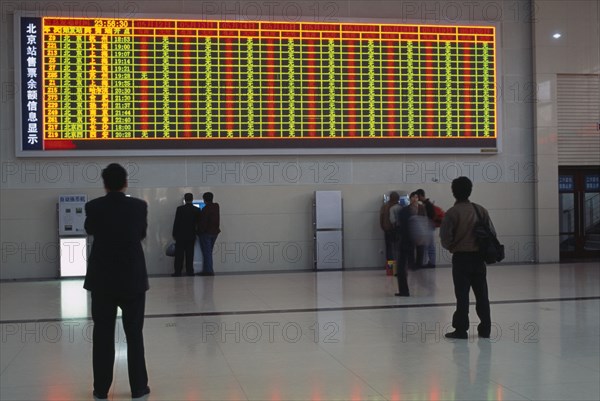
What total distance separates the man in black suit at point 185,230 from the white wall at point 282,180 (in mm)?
519

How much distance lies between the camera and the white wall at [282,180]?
1345 centimetres

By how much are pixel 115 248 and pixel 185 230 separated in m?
8.27

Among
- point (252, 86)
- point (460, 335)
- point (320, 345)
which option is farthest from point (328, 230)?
point (320, 345)

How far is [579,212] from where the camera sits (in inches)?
614

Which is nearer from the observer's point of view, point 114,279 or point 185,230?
point 114,279

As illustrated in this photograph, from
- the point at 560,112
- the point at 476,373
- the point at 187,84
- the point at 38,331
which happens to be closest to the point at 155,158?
the point at 187,84

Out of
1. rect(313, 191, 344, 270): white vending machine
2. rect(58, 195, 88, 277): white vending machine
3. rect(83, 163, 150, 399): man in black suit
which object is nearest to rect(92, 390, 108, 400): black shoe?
rect(83, 163, 150, 399): man in black suit

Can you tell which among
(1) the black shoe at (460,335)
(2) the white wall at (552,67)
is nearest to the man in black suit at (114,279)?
(1) the black shoe at (460,335)

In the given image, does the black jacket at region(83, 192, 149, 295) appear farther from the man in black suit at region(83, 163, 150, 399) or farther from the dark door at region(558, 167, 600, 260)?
the dark door at region(558, 167, 600, 260)

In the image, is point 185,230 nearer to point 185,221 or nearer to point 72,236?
point 185,221

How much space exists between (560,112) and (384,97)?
3.81m

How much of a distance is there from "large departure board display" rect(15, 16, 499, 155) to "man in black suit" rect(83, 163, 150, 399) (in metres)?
8.57

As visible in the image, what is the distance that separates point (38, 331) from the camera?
25.7ft

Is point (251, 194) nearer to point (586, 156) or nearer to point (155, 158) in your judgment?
point (155, 158)
